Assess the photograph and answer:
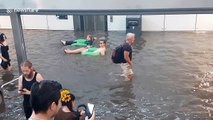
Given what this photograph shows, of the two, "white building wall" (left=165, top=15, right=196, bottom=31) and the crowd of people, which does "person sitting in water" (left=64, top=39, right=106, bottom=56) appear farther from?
the crowd of people

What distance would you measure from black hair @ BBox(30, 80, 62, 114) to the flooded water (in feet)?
12.8

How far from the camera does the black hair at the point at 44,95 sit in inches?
90.6

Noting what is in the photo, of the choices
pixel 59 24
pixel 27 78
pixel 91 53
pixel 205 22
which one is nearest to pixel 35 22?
pixel 59 24

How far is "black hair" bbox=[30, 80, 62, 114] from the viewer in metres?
2.30

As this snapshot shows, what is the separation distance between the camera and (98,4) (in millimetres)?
4898

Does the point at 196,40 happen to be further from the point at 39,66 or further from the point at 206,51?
the point at 39,66

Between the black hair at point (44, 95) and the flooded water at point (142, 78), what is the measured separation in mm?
3900

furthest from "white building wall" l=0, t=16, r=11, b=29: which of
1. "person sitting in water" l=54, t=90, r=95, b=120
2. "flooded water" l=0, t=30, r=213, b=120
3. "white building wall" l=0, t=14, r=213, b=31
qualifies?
"person sitting in water" l=54, t=90, r=95, b=120

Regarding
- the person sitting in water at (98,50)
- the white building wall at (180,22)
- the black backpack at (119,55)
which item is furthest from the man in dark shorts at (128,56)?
the white building wall at (180,22)

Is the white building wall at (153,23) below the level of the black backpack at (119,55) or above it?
above

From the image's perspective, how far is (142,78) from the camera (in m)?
8.11

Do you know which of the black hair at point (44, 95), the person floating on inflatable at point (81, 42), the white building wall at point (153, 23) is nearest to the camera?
the black hair at point (44, 95)

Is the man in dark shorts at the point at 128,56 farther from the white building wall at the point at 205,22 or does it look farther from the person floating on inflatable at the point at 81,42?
the white building wall at the point at 205,22

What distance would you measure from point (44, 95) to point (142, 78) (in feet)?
19.8
